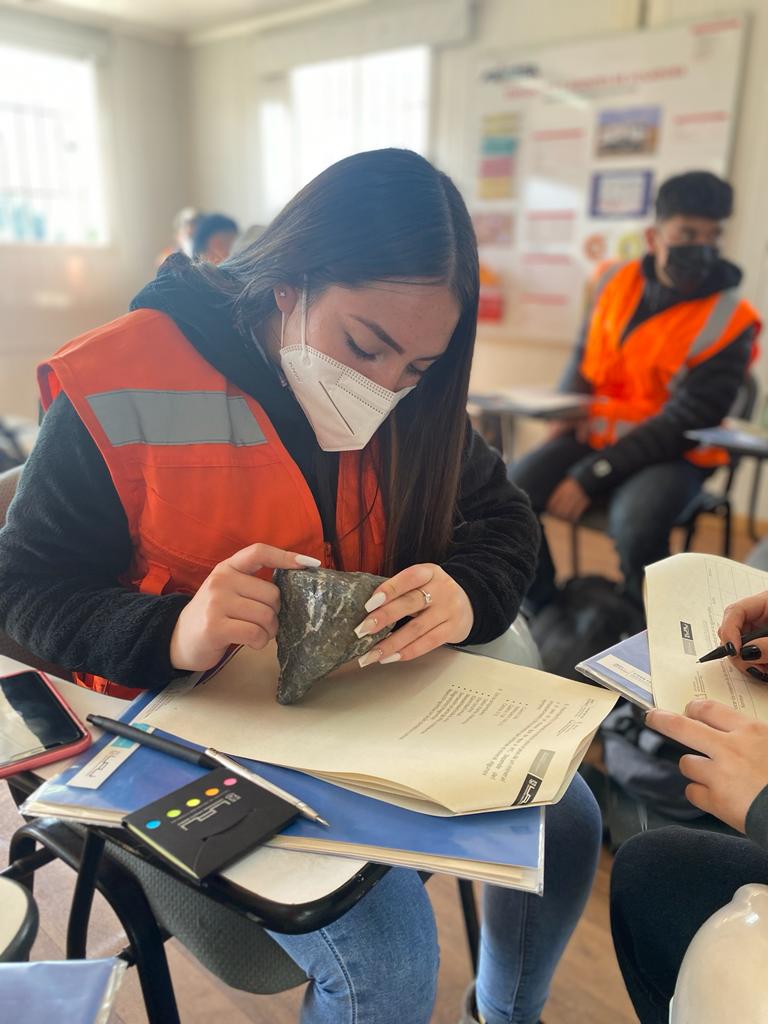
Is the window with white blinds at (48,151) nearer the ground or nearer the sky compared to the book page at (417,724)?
nearer the sky

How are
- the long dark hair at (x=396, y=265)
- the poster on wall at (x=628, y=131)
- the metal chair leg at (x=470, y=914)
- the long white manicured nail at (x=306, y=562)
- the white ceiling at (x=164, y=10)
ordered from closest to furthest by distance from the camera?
the long white manicured nail at (x=306, y=562)
the long dark hair at (x=396, y=265)
the metal chair leg at (x=470, y=914)
the poster on wall at (x=628, y=131)
the white ceiling at (x=164, y=10)

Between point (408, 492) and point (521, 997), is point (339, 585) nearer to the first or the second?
point (408, 492)

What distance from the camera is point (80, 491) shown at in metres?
0.78

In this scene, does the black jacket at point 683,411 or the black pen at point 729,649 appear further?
the black jacket at point 683,411

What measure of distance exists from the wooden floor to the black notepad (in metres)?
0.26

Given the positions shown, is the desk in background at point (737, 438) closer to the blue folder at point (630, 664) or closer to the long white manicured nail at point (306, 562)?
the blue folder at point (630, 664)

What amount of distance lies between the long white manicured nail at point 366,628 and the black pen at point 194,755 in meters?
0.16

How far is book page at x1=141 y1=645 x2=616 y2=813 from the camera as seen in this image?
564mm

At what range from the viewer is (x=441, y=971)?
1.27 metres

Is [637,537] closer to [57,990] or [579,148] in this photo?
[57,990]

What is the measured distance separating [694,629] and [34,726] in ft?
2.15

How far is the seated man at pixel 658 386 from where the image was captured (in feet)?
6.91

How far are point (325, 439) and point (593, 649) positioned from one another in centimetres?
119

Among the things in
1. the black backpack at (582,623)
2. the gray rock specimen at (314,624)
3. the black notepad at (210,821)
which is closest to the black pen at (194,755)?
the black notepad at (210,821)
